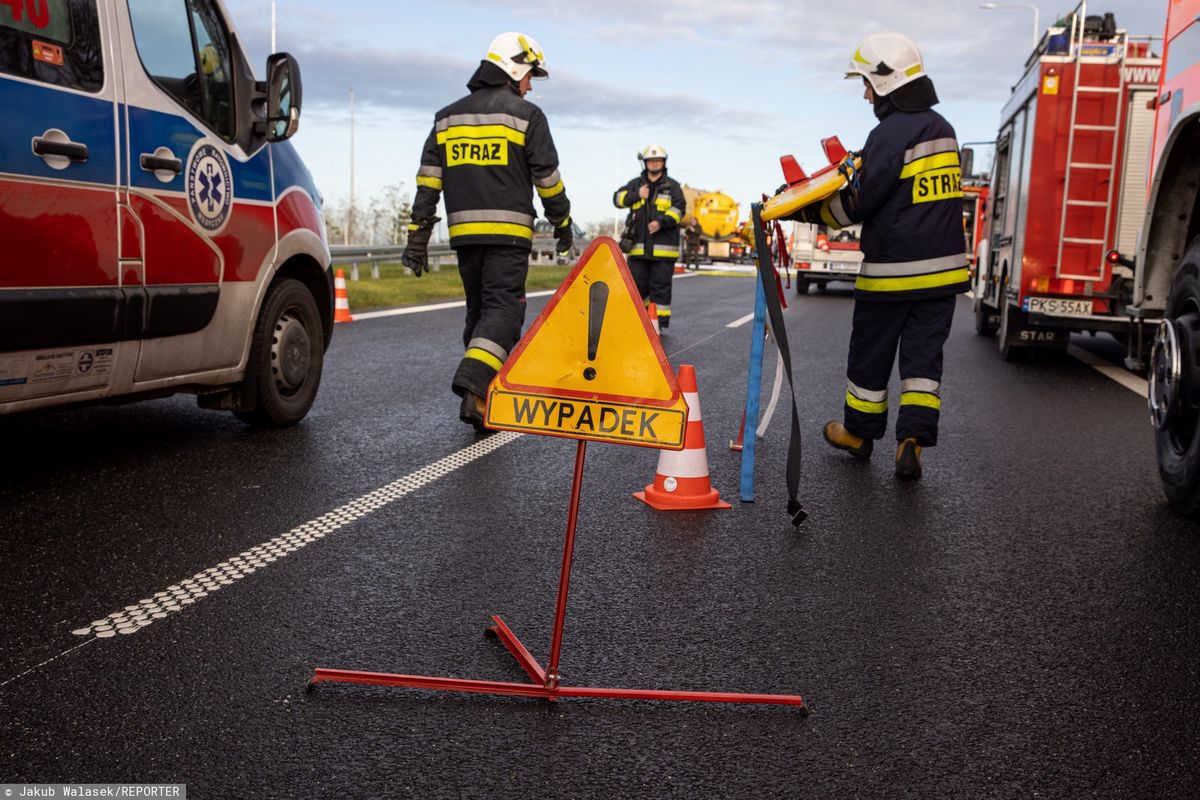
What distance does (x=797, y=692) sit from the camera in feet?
10.3

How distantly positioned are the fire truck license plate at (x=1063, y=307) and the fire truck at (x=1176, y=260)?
4.95m

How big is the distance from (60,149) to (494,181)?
2793mm

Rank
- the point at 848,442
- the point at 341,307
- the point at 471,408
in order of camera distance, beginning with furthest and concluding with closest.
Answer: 1. the point at 341,307
2. the point at 471,408
3. the point at 848,442

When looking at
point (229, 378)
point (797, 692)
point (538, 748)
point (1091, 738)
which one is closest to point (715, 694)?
point (797, 692)

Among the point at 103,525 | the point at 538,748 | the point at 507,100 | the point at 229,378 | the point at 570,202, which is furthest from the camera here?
the point at 570,202

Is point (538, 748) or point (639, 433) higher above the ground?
point (639, 433)

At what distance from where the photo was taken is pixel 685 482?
523cm

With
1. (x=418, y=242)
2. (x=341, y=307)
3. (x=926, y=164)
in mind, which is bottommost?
(x=341, y=307)

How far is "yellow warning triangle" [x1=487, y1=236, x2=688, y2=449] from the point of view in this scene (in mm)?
3166

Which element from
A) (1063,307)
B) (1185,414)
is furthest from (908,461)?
(1063,307)

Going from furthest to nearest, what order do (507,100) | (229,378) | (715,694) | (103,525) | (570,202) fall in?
(570,202) → (507,100) → (229,378) → (103,525) → (715,694)

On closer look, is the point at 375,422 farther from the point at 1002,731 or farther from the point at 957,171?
the point at 1002,731

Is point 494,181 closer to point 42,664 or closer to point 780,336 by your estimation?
point 780,336

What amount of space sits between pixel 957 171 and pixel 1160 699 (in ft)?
11.5
